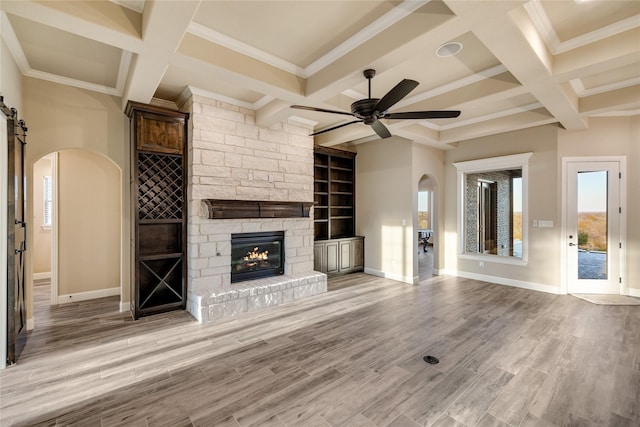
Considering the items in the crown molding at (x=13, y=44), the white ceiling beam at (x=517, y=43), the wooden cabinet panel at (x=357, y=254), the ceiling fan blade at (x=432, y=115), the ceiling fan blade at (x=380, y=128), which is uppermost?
the crown molding at (x=13, y=44)

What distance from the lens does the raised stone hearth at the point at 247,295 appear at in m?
3.94

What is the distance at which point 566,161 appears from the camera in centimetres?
522

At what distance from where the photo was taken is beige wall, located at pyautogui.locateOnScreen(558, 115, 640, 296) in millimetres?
4875

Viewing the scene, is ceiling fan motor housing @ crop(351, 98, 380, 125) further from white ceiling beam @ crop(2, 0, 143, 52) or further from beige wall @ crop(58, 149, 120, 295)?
beige wall @ crop(58, 149, 120, 295)

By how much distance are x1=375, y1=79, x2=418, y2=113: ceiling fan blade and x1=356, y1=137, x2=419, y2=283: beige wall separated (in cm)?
323

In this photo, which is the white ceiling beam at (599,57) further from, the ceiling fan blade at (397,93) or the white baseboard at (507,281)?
the white baseboard at (507,281)

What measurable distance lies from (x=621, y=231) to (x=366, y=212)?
4.40m

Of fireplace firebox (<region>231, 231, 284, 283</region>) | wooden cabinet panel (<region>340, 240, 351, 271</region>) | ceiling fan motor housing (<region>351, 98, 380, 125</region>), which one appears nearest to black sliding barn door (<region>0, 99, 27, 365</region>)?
fireplace firebox (<region>231, 231, 284, 283</region>)

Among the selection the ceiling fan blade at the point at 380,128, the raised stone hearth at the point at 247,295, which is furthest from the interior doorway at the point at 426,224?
the ceiling fan blade at the point at 380,128

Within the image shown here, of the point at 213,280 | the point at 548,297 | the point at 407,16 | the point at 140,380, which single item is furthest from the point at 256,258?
the point at 548,297

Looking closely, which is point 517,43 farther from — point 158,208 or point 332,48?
point 158,208

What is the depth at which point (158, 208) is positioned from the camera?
420cm

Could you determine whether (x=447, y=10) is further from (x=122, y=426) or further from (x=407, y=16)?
(x=122, y=426)

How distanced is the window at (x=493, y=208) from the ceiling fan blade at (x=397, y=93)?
406cm
